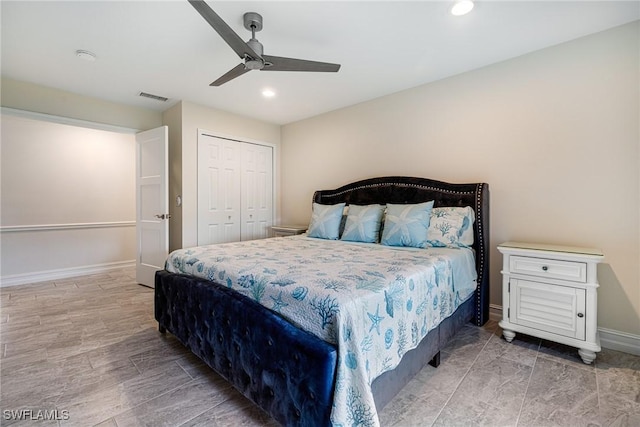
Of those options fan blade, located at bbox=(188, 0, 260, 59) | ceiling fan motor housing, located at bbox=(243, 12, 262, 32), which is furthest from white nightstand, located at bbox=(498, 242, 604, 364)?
ceiling fan motor housing, located at bbox=(243, 12, 262, 32)

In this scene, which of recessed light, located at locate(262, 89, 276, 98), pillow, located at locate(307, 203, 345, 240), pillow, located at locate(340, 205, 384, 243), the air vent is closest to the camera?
pillow, located at locate(340, 205, 384, 243)

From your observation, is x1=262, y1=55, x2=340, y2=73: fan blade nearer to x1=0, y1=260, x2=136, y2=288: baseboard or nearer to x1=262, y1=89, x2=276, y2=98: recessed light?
x1=262, y1=89, x2=276, y2=98: recessed light

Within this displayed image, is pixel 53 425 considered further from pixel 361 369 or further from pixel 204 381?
pixel 361 369

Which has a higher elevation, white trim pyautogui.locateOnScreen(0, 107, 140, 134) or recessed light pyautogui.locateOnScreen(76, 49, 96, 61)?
recessed light pyautogui.locateOnScreen(76, 49, 96, 61)

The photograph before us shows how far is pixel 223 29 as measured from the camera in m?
1.60

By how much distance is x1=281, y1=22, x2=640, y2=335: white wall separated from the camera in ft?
7.20

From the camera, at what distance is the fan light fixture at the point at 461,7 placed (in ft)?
6.27

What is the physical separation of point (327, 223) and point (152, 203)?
8.23 feet

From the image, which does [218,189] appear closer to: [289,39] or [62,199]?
[289,39]

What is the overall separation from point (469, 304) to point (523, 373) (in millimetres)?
671

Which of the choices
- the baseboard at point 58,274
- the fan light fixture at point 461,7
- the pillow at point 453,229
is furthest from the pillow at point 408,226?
the baseboard at point 58,274

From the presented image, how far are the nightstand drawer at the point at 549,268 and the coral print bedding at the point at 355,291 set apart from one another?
353 millimetres

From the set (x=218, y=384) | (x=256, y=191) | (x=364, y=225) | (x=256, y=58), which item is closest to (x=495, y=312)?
(x=364, y=225)

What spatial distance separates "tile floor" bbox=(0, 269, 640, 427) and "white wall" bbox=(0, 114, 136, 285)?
6.66 feet
